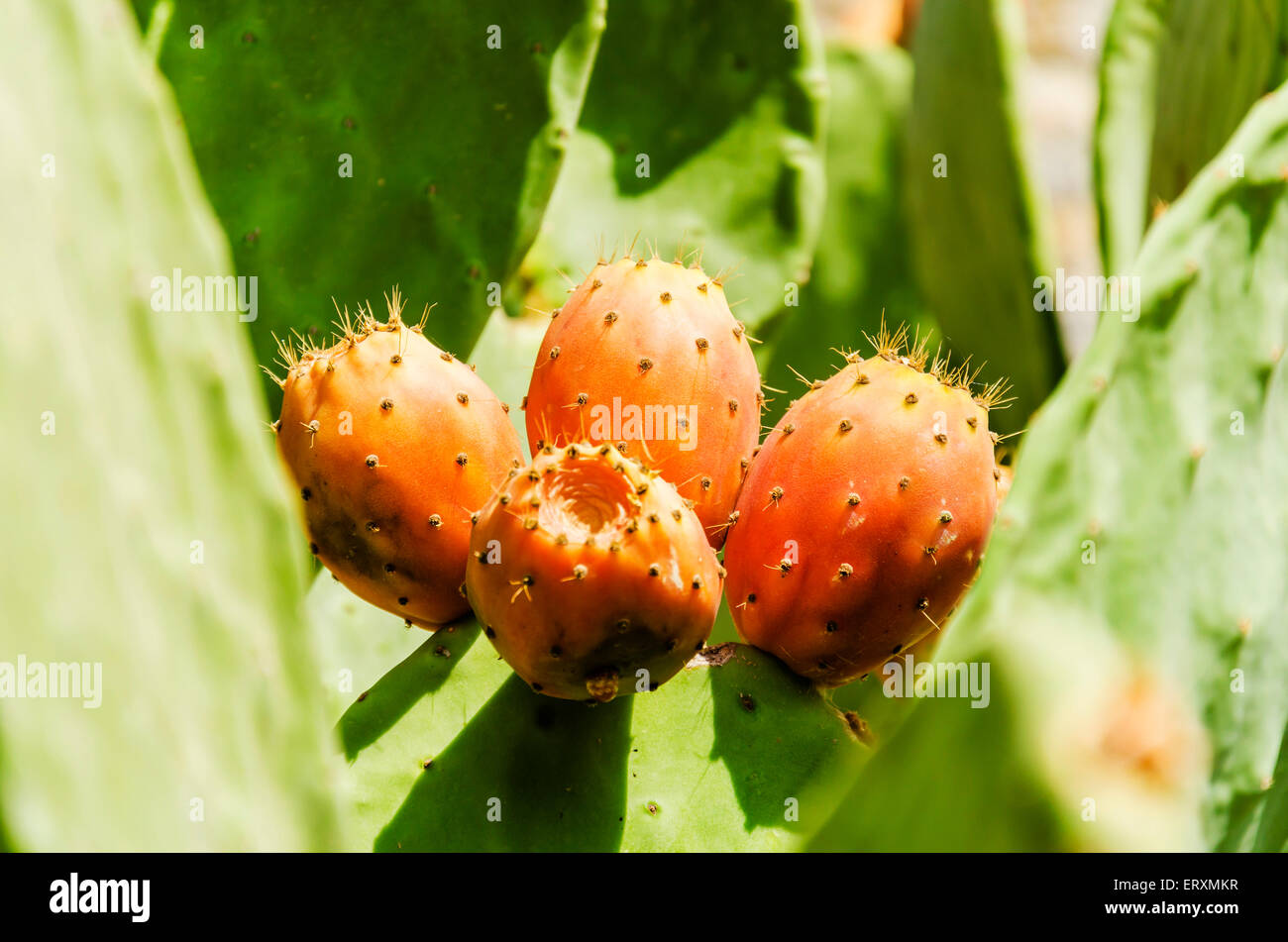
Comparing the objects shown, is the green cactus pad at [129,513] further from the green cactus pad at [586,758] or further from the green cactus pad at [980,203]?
the green cactus pad at [980,203]

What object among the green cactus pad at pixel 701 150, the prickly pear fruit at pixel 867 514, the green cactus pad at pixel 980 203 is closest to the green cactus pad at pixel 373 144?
the green cactus pad at pixel 701 150

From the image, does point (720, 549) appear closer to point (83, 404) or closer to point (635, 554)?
point (635, 554)

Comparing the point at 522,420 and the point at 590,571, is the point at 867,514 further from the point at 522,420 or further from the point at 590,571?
the point at 522,420

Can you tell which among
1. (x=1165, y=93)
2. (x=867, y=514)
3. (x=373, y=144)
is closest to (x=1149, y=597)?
(x=867, y=514)

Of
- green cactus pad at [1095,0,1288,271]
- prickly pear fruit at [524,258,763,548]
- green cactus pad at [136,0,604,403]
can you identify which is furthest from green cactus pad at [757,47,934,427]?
prickly pear fruit at [524,258,763,548]

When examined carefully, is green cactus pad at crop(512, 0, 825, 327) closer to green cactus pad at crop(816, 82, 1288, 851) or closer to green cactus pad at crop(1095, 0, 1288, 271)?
green cactus pad at crop(1095, 0, 1288, 271)
